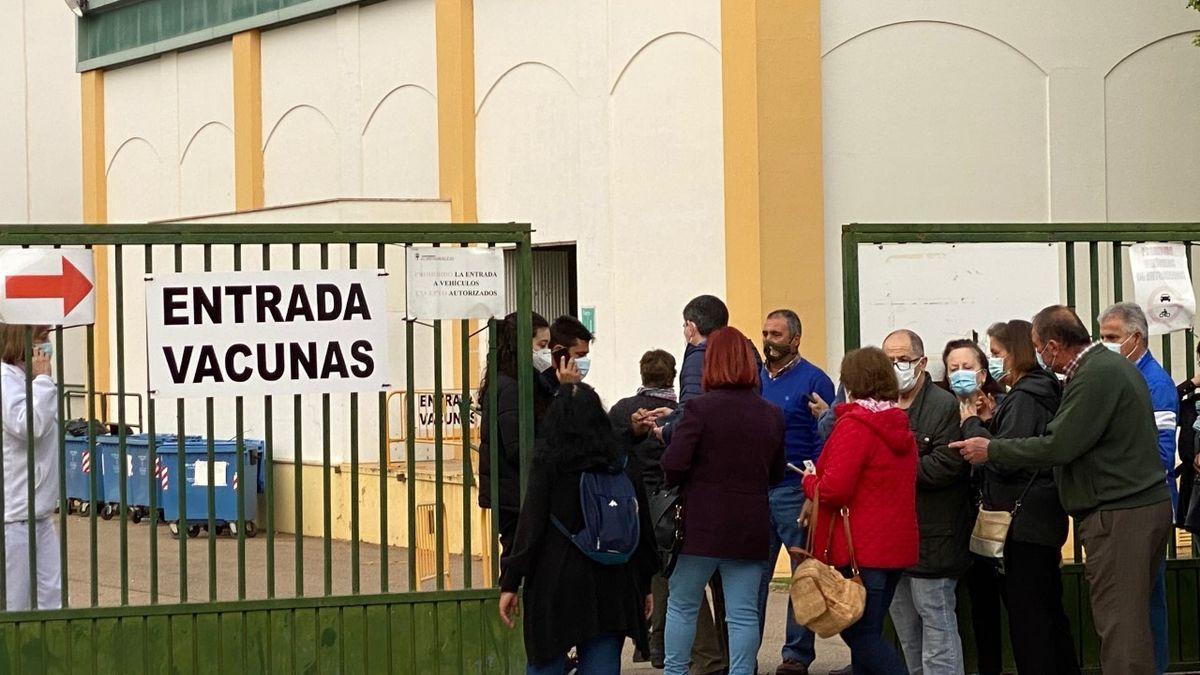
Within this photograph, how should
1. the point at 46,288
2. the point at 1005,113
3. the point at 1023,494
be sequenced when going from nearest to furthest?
the point at 46,288 < the point at 1023,494 < the point at 1005,113

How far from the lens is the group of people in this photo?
7.98m

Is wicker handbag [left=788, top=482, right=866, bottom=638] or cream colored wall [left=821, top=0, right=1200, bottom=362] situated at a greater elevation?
cream colored wall [left=821, top=0, right=1200, bottom=362]

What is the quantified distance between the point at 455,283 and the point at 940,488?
2.52 meters

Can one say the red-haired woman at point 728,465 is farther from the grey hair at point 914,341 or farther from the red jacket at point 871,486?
the grey hair at point 914,341

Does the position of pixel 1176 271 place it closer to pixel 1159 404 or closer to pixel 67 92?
pixel 1159 404

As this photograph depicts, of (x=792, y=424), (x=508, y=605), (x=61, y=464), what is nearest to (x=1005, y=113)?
(x=792, y=424)

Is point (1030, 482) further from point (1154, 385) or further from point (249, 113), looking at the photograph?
point (249, 113)

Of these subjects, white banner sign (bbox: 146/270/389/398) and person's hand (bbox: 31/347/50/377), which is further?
person's hand (bbox: 31/347/50/377)

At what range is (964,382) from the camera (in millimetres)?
8688

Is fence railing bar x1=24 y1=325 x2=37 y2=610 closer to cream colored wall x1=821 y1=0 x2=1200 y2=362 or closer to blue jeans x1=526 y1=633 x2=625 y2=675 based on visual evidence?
blue jeans x1=526 y1=633 x2=625 y2=675

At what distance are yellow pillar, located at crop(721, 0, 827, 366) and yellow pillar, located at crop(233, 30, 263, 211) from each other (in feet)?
27.8

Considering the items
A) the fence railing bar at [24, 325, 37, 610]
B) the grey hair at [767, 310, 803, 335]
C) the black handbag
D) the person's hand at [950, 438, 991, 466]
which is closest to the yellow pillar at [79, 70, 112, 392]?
the grey hair at [767, 310, 803, 335]

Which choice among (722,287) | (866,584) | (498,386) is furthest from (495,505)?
(722,287)

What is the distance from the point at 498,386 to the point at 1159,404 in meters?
3.24
